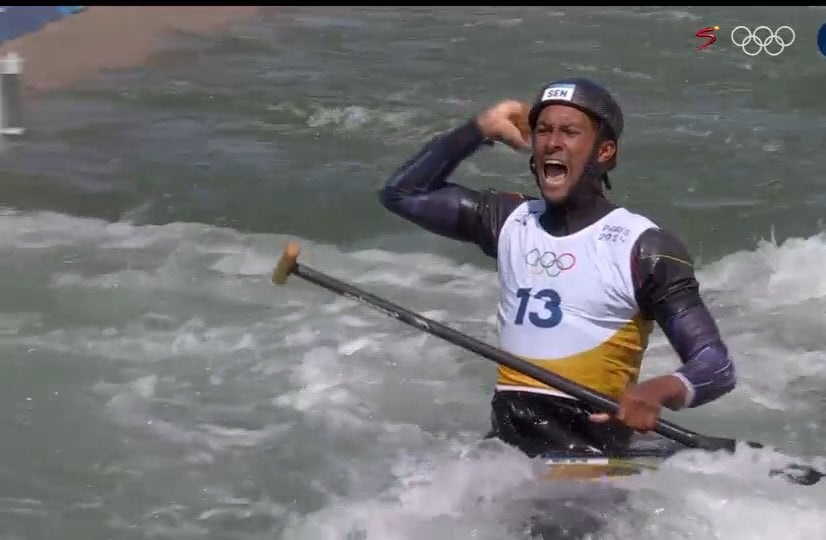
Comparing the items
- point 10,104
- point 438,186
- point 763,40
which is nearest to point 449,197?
point 438,186

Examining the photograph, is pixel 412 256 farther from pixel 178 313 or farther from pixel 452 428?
pixel 452 428

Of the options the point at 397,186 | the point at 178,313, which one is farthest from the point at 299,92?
the point at 397,186

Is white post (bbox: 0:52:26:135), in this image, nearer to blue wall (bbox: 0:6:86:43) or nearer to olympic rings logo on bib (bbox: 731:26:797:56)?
blue wall (bbox: 0:6:86:43)

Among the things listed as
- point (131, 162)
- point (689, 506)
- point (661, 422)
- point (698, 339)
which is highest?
point (698, 339)

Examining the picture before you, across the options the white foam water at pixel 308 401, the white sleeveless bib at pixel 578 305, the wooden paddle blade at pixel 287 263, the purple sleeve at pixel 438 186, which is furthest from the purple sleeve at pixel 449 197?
the white foam water at pixel 308 401

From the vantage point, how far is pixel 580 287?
3.39 m

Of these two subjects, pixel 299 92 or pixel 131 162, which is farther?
pixel 299 92

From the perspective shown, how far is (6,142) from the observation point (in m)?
10.4

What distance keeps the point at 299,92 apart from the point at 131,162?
255 cm

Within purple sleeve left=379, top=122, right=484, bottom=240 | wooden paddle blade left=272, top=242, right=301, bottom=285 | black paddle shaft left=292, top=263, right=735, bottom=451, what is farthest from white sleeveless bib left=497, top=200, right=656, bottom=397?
wooden paddle blade left=272, top=242, right=301, bottom=285

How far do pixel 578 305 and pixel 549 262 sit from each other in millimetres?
143

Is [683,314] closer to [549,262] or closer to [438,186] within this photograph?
[549,262]

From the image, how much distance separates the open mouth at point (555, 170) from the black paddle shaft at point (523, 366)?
1.54ft

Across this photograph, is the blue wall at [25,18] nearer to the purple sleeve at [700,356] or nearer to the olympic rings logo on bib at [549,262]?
the olympic rings logo on bib at [549,262]
